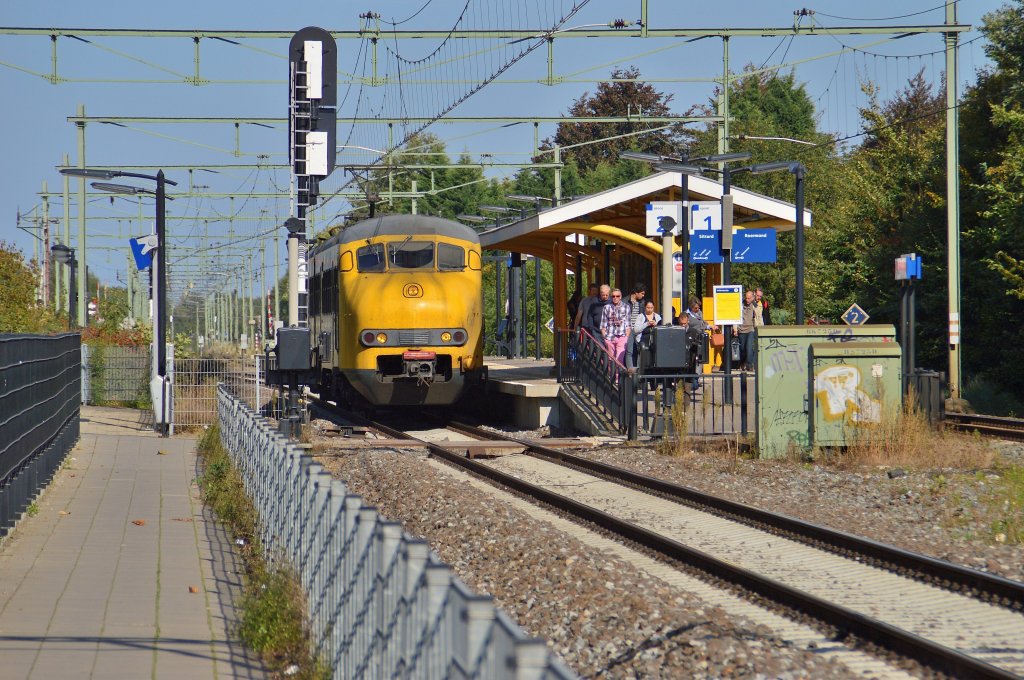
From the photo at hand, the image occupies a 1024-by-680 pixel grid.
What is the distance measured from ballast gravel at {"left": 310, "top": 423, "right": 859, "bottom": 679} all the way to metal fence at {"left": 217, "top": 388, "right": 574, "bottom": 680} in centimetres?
153

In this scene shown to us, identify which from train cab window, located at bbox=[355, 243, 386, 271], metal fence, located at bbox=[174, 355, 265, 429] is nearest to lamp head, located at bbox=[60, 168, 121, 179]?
metal fence, located at bbox=[174, 355, 265, 429]

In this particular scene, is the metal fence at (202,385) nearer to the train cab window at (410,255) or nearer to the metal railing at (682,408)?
the train cab window at (410,255)

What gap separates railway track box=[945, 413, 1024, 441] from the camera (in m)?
19.8

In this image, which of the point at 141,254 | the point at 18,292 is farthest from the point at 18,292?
the point at 141,254

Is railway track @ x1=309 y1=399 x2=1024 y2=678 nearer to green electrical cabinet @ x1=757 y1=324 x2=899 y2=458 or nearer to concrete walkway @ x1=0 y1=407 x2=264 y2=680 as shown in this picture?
green electrical cabinet @ x1=757 y1=324 x2=899 y2=458

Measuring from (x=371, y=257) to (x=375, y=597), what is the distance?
18023 mm

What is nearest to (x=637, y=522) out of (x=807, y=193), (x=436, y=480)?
(x=436, y=480)

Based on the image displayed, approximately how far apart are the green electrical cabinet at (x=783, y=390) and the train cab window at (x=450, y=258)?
25.1 ft

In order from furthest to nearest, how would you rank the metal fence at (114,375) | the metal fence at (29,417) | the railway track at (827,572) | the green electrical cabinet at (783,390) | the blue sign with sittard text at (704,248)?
the metal fence at (114,375) < the blue sign with sittard text at (704,248) < the green electrical cabinet at (783,390) < the metal fence at (29,417) < the railway track at (827,572)

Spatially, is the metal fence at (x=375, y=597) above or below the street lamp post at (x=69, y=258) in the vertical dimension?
below

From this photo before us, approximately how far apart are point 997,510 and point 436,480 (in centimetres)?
597

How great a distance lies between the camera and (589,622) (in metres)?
7.70

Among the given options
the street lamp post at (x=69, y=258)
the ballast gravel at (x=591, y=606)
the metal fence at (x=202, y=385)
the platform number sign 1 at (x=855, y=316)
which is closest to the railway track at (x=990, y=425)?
the platform number sign 1 at (x=855, y=316)

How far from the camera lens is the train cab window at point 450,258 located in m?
22.9
